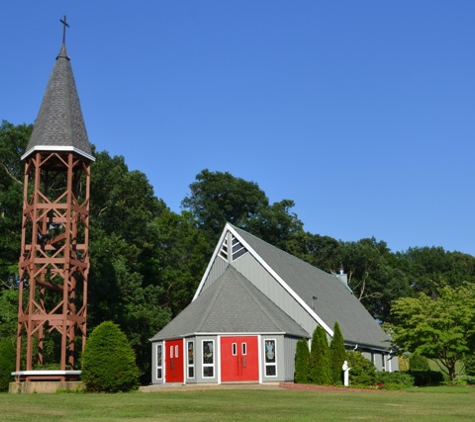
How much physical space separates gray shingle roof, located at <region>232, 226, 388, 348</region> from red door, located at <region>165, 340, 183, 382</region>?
7070mm

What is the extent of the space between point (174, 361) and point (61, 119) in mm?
12467

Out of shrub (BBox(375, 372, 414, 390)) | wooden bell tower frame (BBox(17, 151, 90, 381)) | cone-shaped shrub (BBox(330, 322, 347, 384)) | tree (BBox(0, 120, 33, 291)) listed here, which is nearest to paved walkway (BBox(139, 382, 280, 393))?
wooden bell tower frame (BBox(17, 151, 90, 381))

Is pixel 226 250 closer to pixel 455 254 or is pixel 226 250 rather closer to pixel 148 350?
pixel 148 350

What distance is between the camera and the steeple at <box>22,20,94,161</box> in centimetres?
3058

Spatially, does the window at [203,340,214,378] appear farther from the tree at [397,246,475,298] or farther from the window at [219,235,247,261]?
the tree at [397,246,475,298]

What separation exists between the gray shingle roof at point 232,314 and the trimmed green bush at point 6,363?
281 inches

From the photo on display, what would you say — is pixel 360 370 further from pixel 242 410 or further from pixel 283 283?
pixel 242 410

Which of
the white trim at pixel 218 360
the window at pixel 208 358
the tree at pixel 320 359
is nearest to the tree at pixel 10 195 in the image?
the window at pixel 208 358

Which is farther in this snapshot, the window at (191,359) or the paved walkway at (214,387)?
the window at (191,359)

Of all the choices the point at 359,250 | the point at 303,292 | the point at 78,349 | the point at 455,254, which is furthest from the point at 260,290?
the point at 455,254

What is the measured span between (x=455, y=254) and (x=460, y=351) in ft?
245

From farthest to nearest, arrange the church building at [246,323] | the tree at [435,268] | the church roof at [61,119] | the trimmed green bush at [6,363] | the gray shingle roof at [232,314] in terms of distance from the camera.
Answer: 1. the tree at [435,268]
2. the gray shingle roof at [232,314]
3. the church building at [246,323]
4. the church roof at [61,119]
5. the trimmed green bush at [6,363]

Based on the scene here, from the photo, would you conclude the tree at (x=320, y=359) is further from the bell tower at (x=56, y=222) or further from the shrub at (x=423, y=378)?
the bell tower at (x=56, y=222)

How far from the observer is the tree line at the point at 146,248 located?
41.1 metres
